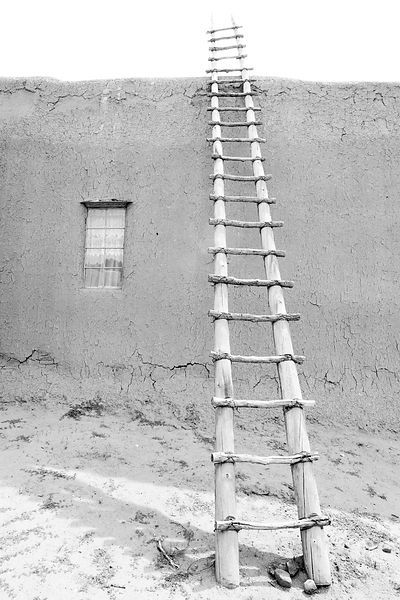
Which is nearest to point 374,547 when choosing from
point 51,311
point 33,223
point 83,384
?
point 83,384

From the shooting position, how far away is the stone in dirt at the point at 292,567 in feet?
6.72

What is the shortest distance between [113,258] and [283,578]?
3064 millimetres

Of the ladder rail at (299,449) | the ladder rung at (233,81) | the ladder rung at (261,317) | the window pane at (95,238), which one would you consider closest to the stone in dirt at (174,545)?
the ladder rail at (299,449)

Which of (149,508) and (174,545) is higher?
(149,508)

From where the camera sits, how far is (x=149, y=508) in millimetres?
2592

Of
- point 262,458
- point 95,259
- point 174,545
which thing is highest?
point 95,259

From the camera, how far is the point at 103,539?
7.42ft

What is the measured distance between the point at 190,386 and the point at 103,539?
175cm

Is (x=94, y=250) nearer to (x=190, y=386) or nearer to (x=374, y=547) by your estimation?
(x=190, y=386)

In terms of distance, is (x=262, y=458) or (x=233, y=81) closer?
(x=262, y=458)

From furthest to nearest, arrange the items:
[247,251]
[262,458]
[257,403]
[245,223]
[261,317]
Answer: [245,223] < [247,251] < [261,317] < [257,403] < [262,458]

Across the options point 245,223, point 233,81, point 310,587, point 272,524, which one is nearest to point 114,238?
point 245,223

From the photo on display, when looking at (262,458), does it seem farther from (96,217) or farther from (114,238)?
(96,217)

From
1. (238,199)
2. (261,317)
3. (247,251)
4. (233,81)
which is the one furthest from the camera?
(233,81)
